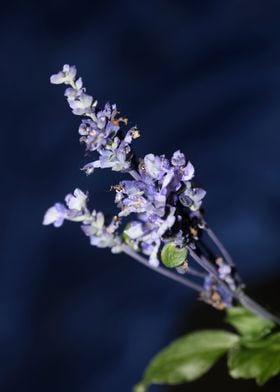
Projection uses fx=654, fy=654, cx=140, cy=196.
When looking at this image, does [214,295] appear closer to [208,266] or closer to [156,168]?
[208,266]

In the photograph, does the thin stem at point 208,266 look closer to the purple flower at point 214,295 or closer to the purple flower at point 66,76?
the purple flower at point 214,295

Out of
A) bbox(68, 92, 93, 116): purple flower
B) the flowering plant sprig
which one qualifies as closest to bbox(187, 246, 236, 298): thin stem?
the flowering plant sprig

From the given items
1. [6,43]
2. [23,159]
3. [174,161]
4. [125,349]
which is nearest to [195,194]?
[174,161]

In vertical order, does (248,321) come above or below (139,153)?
below

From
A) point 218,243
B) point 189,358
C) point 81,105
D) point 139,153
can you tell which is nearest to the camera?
point 81,105

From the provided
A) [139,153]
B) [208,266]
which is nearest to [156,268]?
[208,266]

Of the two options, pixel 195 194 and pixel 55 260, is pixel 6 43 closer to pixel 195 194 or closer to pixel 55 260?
pixel 55 260

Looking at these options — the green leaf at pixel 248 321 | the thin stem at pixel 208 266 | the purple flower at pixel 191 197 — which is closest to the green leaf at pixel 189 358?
the green leaf at pixel 248 321
